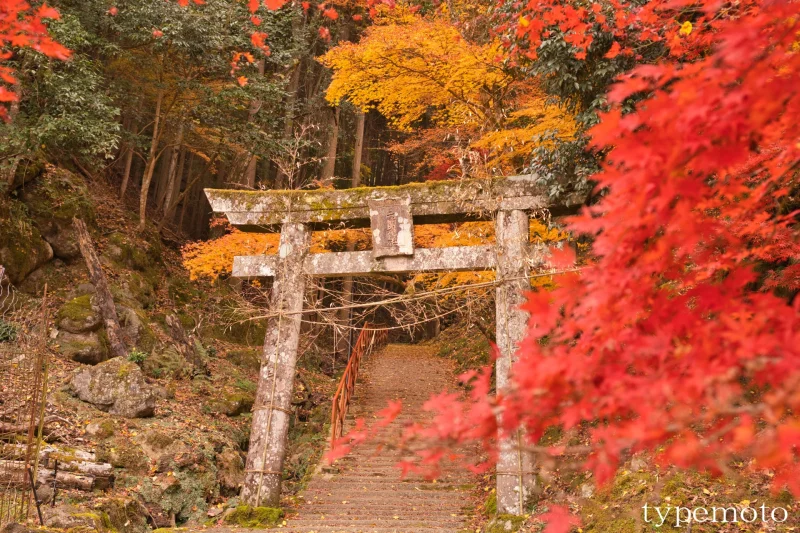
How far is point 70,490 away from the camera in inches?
244

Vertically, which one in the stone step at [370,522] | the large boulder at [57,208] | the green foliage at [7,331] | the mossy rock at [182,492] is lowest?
the stone step at [370,522]

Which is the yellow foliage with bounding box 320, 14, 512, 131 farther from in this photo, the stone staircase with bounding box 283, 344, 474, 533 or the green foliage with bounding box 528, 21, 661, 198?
the stone staircase with bounding box 283, 344, 474, 533

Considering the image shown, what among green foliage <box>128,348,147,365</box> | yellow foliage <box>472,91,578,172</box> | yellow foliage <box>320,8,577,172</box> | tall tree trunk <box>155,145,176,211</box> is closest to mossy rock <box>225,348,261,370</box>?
green foliage <box>128,348,147,365</box>

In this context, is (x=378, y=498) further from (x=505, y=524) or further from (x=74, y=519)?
(x=74, y=519)

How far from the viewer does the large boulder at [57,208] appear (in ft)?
38.9

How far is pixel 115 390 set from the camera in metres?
8.72

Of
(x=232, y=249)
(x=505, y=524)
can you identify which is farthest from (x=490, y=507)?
(x=232, y=249)

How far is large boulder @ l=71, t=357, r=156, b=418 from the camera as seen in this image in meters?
8.57

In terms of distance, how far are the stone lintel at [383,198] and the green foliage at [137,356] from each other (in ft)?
13.1

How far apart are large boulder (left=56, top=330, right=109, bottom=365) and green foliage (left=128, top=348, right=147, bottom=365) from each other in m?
0.51

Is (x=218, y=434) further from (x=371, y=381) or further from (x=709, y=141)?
(x=709, y=141)

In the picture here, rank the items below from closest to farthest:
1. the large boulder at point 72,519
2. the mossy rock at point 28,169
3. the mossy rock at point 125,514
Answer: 1. the large boulder at point 72,519
2. the mossy rock at point 125,514
3. the mossy rock at point 28,169

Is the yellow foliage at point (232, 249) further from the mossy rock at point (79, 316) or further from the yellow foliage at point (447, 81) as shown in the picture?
the yellow foliage at point (447, 81)

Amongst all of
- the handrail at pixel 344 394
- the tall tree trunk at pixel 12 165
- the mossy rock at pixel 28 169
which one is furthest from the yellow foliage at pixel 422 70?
the mossy rock at pixel 28 169
